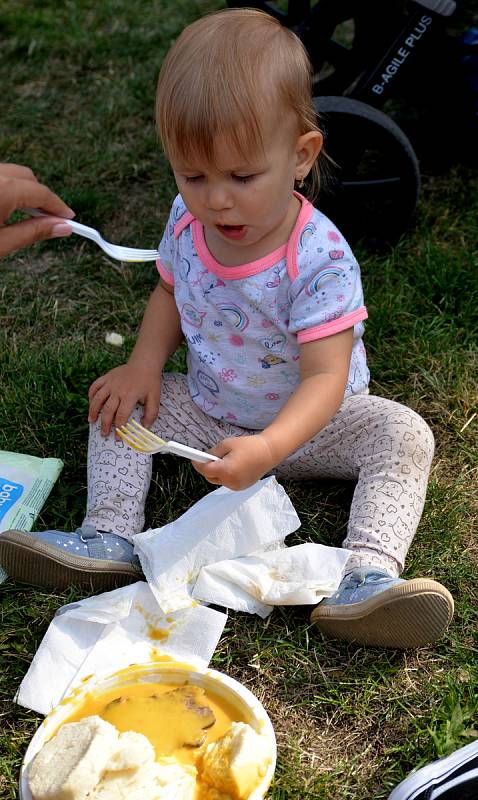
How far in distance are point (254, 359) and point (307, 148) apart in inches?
14.9

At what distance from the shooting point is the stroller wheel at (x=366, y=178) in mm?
2035

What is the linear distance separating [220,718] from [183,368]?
2.82 ft

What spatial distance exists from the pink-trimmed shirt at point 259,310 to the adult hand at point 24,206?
0.68ft

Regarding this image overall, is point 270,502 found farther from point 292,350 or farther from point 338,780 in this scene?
point 338,780

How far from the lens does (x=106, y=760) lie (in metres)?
1.19

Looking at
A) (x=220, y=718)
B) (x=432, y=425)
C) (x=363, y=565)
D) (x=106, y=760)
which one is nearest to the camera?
(x=106, y=760)

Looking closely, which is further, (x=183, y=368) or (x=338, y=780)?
(x=183, y=368)

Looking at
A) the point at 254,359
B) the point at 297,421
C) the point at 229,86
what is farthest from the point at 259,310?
the point at 229,86

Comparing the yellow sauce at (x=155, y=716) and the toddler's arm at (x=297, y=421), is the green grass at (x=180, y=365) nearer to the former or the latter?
the yellow sauce at (x=155, y=716)

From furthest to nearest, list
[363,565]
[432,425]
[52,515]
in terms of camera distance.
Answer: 1. [432,425]
2. [52,515]
3. [363,565]

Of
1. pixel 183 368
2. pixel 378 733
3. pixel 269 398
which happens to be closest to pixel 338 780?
pixel 378 733

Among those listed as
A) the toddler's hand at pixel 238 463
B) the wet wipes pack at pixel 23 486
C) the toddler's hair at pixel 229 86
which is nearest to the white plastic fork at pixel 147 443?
the toddler's hand at pixel 238 463

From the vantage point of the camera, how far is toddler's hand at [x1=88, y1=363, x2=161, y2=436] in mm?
1693

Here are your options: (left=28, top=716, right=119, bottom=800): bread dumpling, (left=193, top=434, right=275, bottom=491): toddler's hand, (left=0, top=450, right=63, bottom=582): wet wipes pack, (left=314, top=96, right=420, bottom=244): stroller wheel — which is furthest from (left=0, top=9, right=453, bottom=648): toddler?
(left=314, top=96, right=420, bottom=244): stroller wheel
